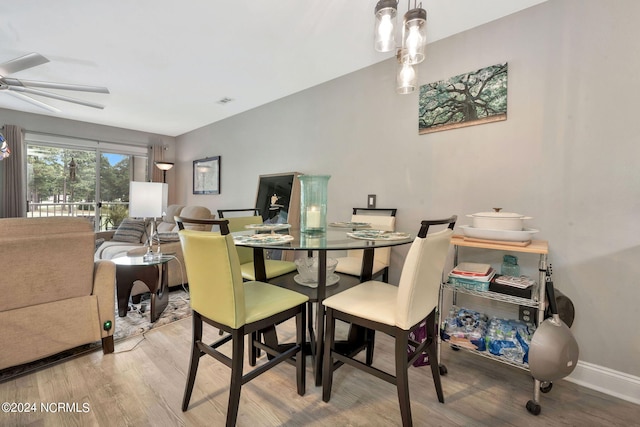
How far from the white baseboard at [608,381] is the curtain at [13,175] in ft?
21.6

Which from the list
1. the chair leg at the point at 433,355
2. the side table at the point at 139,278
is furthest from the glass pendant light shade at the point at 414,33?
the side table at the point at 139,278

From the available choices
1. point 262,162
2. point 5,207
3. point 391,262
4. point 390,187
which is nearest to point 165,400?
point 391,262

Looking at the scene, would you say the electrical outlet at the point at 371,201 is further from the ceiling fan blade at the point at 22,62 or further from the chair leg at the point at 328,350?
the ceiling fan blade at the point at 22,62

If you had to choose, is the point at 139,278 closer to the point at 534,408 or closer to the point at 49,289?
the point at 49,289

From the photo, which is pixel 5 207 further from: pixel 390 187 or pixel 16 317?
A: pixel 390 187

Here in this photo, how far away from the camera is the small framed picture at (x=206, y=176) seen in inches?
182

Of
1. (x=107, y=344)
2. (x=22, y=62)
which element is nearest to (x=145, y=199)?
(x=107, y=344)

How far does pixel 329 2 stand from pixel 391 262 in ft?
6.79

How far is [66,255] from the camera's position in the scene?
1.68 meters

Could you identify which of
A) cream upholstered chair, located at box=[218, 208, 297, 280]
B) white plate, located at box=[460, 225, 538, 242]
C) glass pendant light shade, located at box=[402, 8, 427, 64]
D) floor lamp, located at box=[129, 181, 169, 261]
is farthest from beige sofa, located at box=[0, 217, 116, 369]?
white plate, located at box=[460, 225, 538, 242]

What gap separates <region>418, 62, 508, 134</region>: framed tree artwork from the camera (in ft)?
6.34

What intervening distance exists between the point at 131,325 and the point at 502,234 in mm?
2873

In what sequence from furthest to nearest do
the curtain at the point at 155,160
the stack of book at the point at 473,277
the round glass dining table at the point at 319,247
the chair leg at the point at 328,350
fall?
the curtain at the point at 155,160 → the stack of book at the point at 473,277 → the chair leg at the point at 328,350 → the round glass dining table at the point at 319,247

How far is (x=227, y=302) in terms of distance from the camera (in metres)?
1.20
